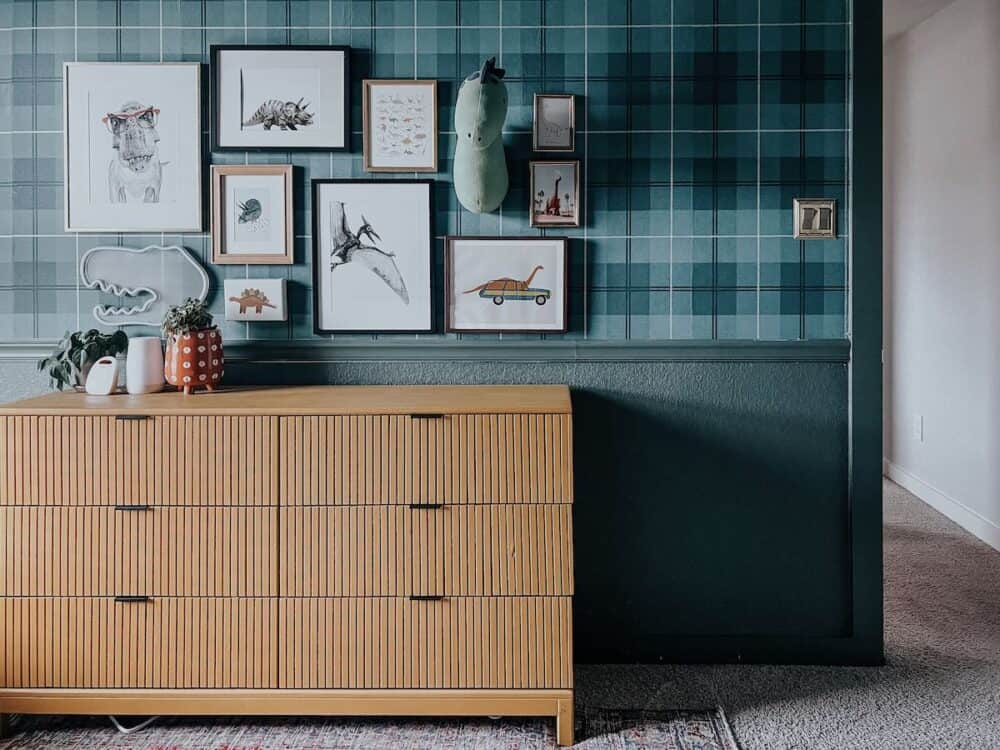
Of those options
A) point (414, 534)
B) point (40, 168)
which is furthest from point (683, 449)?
point (40, 168)

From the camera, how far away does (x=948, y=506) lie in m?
4.04

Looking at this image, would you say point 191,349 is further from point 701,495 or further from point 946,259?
point 946,259

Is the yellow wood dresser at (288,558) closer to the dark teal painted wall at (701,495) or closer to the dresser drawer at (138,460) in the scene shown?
the dresser drawer at (138,460)

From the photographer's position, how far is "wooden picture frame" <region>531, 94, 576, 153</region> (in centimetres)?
243

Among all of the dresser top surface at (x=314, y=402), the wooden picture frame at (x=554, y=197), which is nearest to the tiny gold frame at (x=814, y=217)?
the wooden picture frame at (x=554, y=197)

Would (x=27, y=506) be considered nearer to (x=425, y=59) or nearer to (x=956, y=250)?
(x=425, y=59)

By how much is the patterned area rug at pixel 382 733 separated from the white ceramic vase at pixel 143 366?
2.77ft

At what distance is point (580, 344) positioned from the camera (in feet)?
8.11

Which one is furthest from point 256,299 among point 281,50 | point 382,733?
point 382,733

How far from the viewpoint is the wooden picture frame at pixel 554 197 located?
2436mm

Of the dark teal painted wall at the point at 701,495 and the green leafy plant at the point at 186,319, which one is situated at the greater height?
the green leafy plant at the point at 186,319

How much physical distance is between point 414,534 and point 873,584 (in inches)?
53.6

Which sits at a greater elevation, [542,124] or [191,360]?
[542,124]

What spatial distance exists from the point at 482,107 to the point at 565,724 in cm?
152
